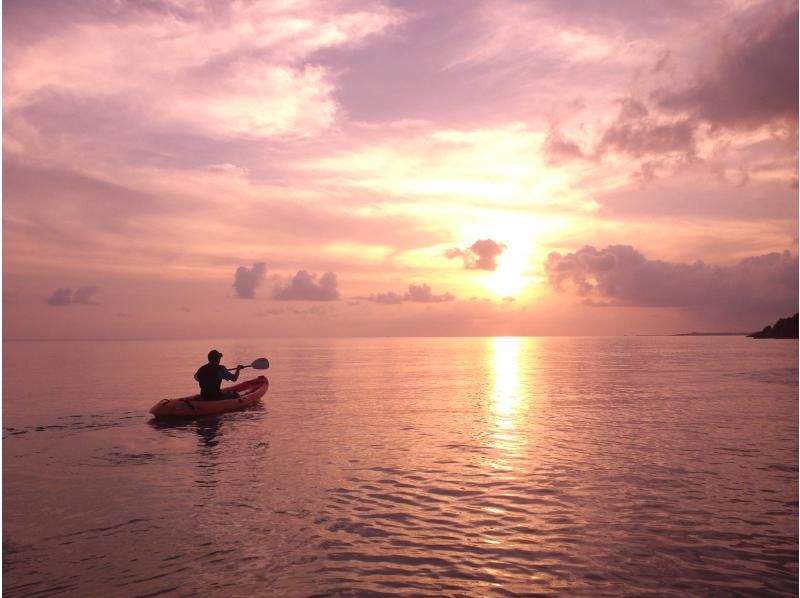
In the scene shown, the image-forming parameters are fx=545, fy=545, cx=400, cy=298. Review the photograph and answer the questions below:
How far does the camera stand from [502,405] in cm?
3353

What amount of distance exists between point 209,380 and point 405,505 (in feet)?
57.9

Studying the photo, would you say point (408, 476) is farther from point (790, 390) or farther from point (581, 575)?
point (790, 390)

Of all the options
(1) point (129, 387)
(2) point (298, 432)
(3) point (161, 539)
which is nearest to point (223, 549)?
(3) point (161, 539)

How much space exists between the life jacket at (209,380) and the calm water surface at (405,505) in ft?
6.49

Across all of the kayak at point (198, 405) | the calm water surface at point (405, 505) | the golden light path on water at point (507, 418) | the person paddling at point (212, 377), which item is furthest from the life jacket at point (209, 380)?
the golden light path on water at point (507, 418)

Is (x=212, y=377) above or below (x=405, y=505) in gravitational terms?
above

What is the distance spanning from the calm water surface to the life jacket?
1977 mm

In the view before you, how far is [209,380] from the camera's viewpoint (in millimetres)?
27938

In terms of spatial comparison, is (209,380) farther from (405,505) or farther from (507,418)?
(405,505)

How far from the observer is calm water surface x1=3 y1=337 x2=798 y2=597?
952 centimetres

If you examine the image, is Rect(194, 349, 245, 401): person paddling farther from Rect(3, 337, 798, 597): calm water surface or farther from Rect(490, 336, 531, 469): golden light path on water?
Rect(490, 336, 531, 469): golden light path on water

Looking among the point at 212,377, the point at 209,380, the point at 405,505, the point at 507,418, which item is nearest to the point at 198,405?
the point at 209,380

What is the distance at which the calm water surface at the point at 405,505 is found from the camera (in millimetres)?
9523

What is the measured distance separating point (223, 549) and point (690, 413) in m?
25.7
